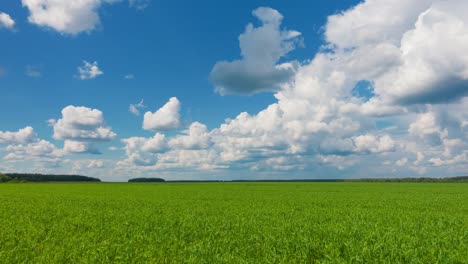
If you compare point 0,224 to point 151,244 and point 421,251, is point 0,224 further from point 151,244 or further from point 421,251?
point 421,251

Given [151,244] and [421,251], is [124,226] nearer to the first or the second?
[151,244]

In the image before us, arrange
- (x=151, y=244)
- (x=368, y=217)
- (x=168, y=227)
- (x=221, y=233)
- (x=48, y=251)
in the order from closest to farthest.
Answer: (x=48, y=251)
(x=151, y=244)
(x=221, y=233)
(x=168, y=227)
(x=368, y=217)

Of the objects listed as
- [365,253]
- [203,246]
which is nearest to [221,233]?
[203,246]

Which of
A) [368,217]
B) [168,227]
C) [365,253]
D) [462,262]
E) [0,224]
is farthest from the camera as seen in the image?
[368,217]

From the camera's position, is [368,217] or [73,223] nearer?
[73,223]

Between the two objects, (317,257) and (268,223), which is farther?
(268,223)

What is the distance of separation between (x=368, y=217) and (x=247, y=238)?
10.5 m

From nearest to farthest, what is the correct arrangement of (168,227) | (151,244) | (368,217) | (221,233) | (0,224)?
(151,244)
(221,233)
(168,227)
(0,224)
(368,217)

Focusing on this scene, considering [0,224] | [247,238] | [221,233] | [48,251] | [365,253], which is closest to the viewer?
[365,253]

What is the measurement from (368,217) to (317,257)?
11.0 meters

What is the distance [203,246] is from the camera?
11070mm

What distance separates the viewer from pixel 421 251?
1027cm

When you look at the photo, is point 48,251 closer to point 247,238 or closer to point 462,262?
point 247,238

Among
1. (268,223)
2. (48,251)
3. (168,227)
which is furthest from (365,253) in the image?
(48,251)
